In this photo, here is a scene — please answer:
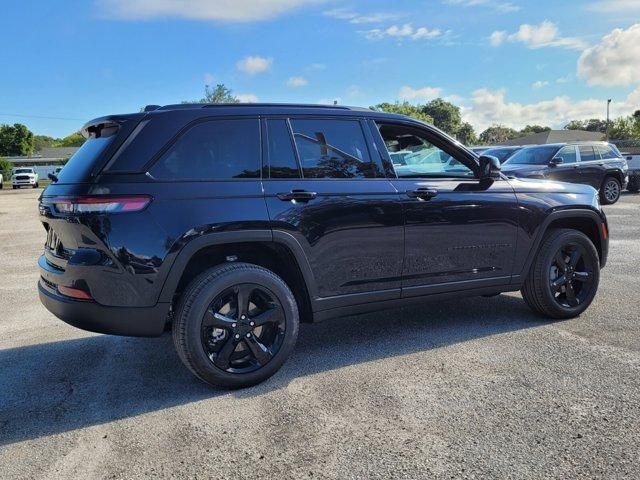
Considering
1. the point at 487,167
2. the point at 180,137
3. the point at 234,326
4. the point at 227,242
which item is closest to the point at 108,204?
the point at 180,137

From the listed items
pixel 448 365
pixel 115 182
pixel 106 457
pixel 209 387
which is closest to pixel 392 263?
pixel 448 365

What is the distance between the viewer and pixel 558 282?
15.4 feet

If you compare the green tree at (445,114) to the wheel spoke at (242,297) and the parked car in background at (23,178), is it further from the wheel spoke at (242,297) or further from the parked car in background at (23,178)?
the wheel spoke at (242,297)

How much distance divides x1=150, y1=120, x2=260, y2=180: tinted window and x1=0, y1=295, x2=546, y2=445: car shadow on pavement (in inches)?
55.4

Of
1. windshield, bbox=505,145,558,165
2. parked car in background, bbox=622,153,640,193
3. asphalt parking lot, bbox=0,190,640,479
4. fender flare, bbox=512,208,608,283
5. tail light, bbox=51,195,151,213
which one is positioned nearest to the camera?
asphalt parking lot, bbox=0,190,640,479

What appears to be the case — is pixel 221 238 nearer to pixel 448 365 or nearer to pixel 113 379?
pixel 113 379

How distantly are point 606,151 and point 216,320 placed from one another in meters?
15.5

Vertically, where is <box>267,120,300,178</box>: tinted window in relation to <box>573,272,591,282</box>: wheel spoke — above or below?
above

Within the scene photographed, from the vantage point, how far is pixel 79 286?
3.25m

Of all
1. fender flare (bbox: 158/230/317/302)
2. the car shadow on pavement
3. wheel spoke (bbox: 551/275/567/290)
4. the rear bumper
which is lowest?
the car shadow on pavement

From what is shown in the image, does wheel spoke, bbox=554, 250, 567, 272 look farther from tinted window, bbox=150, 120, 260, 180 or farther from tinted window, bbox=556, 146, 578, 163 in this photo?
tinted window, bbox=556, 146, 578, 163

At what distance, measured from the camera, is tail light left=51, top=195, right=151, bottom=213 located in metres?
3.16

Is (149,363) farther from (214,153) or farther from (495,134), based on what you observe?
(495,134)

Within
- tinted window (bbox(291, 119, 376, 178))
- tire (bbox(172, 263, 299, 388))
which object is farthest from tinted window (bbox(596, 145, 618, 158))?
tire (bbox(172, 263, 299, 388))
